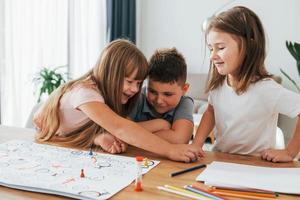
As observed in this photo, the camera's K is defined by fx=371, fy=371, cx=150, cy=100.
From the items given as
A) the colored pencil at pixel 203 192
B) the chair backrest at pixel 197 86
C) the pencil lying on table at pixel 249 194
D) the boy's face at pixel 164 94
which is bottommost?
the chair backrest at pixel 197 86

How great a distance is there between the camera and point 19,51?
3.01 m

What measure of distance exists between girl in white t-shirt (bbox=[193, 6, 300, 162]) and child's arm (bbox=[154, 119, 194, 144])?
0.04m

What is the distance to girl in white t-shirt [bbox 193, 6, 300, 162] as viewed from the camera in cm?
115

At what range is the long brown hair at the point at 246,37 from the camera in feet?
3.77

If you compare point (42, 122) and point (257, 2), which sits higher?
point (257, 2)

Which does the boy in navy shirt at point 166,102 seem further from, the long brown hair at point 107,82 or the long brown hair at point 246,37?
the long brown hair at point 246,37

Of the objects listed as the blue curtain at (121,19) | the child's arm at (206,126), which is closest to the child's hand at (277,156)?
the child's arm at (206,126)

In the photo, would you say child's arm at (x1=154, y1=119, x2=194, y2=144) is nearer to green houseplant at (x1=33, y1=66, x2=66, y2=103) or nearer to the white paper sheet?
the white paper sheet

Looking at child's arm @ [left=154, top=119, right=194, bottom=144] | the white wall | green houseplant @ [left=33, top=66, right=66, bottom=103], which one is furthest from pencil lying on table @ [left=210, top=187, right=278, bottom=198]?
the white wall

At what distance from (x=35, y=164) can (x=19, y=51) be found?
233cm

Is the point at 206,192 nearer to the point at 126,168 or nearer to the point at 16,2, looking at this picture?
the point at 126,168

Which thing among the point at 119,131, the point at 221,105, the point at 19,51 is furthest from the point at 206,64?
the point at 119,131

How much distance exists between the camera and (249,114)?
1.23 m

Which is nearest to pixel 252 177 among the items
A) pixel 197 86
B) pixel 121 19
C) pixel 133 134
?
pixel 133 134
